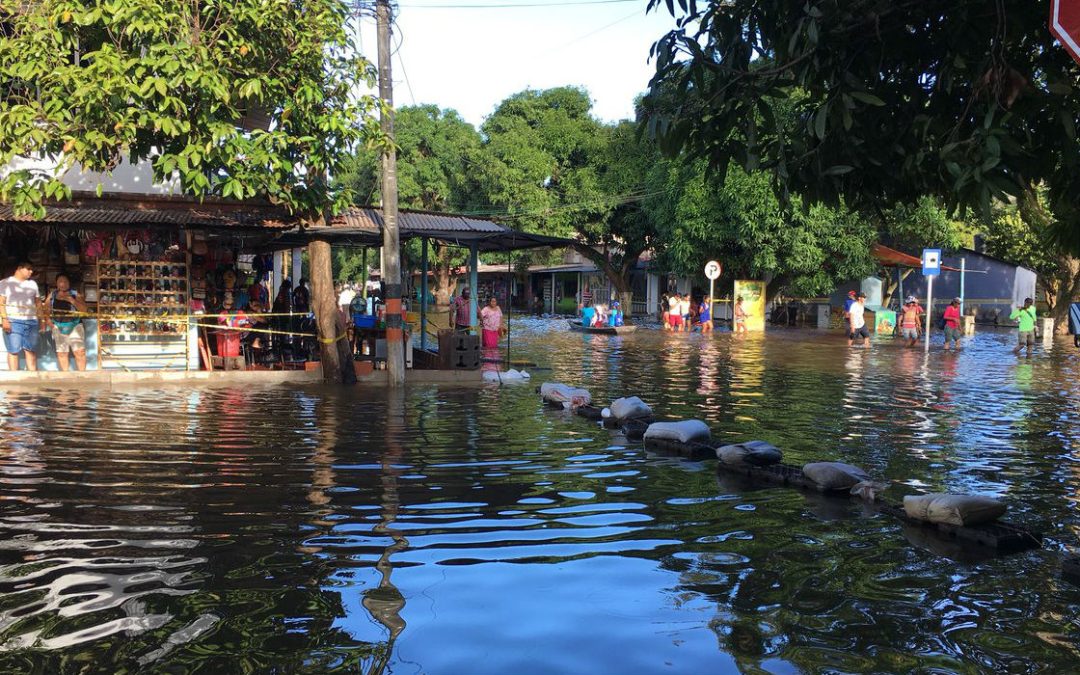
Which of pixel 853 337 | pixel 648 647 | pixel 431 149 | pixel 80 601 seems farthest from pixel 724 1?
pixel 431 149

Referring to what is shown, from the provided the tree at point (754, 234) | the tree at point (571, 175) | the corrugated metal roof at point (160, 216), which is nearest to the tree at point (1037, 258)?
the tree at point (754, 234)

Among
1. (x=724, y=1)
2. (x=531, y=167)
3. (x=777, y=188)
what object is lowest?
(x=777, y=188)

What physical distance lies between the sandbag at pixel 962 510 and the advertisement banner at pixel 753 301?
107ft

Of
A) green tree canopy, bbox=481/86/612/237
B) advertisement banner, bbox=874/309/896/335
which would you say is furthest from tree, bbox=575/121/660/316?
advertisement banner, bbox=874/309/896/335

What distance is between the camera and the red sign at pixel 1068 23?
2951mm

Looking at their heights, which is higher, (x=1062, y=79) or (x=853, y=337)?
(x=1062, y=79)

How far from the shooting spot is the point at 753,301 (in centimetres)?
Result: 3925

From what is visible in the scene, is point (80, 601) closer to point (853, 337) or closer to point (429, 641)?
point (429, 641)

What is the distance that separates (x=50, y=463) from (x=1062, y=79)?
8.56m

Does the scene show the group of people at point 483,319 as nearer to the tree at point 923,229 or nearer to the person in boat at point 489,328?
the person in boat at point 489,328

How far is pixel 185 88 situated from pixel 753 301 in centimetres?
3064

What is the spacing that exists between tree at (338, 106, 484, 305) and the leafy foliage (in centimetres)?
3298

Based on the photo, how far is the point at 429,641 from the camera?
4387mm

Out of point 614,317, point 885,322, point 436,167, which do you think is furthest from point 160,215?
point 436,167
